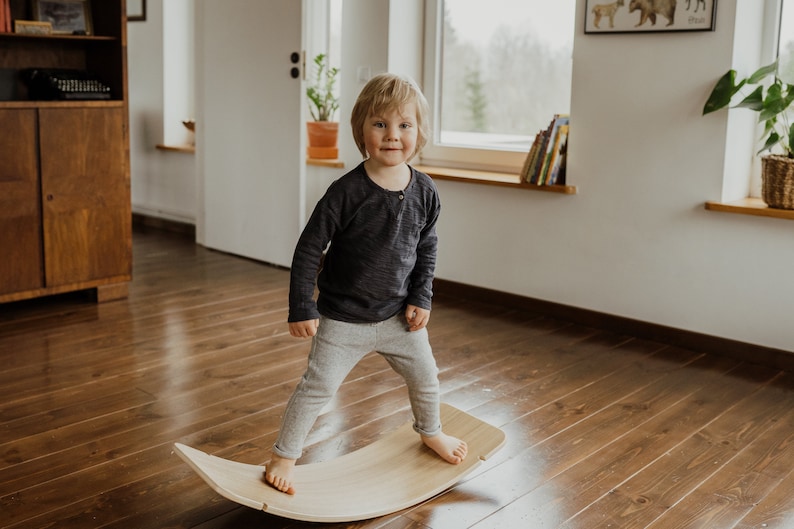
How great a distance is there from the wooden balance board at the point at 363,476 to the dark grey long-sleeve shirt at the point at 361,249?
1.28 ft

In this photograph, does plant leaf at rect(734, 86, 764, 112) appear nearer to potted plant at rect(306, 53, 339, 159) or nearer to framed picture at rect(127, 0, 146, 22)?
potted plant at rect(306, 53, 339, 159)

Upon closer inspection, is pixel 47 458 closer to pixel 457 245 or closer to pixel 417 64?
pixel 457 245

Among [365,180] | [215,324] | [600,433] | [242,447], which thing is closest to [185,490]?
[242,447]

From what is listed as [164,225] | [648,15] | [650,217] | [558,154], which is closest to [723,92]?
[648,15]

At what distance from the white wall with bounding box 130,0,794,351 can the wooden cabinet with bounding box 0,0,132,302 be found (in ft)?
5.45

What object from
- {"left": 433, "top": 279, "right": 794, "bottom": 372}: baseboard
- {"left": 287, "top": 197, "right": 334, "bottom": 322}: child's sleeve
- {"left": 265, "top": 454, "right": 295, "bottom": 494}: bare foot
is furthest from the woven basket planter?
{"left": 265, "top": 454, "right": 295, "bottom": 494}: bare foot

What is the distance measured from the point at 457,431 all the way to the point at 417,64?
8.20 ft

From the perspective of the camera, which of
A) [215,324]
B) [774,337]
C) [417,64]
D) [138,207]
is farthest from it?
[138,207]

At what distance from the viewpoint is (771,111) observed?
10.3ft

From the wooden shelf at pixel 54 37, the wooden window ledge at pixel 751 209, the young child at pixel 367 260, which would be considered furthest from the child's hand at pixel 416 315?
the wooden shelf at pixel 54 37

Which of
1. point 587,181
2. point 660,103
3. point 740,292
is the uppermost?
point 660,103

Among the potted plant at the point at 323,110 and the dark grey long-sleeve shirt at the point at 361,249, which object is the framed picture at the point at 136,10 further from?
the dark grey long-sleeve shirt at the point at 361,249

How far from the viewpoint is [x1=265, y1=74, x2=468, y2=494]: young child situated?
1964 mm

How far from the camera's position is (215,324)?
143 inches
